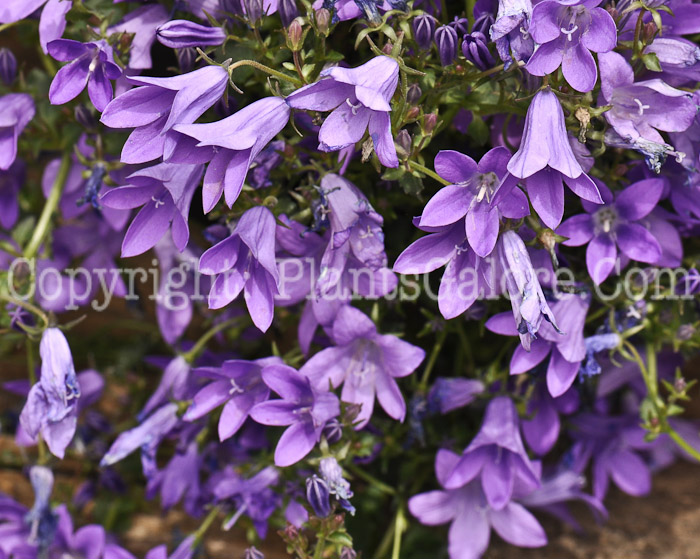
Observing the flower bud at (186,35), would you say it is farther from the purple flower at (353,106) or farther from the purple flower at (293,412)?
the purple flower at (293,412)

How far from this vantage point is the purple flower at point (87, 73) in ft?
3.59

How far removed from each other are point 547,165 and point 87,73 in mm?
658

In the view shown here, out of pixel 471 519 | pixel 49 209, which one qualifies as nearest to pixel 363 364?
pixel 471 519

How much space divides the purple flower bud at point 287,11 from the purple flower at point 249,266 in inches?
9.9

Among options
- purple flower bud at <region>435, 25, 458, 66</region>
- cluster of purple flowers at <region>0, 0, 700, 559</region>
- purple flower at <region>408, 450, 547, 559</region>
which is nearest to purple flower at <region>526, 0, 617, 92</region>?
cluster of purple flowers at <region>0, 0, 700, 559</region>

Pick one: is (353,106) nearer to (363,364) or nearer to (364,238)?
(364,238)

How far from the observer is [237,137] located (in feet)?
3.10

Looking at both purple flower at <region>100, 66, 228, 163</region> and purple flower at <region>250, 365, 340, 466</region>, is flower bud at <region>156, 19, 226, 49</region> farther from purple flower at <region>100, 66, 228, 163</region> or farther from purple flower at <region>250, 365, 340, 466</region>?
purple flower at <region>250, 365, 340, 466</region>

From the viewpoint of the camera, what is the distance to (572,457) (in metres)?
1.48

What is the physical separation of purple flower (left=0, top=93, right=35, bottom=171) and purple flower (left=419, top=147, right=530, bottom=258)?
71 centimetres

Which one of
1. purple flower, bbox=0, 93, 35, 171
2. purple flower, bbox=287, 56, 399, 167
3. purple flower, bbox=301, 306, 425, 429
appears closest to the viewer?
purple flower, bbox=287, 56, 399, 167

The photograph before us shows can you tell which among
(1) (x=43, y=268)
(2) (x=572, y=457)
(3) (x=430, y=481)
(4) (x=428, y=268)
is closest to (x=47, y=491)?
(1) (x=43, y=268)

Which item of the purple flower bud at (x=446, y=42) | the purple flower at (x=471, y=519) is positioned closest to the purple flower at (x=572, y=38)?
the purple flower bud at (x=446, y=42)

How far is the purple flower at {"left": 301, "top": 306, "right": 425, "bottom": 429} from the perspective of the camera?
3.80 ft
